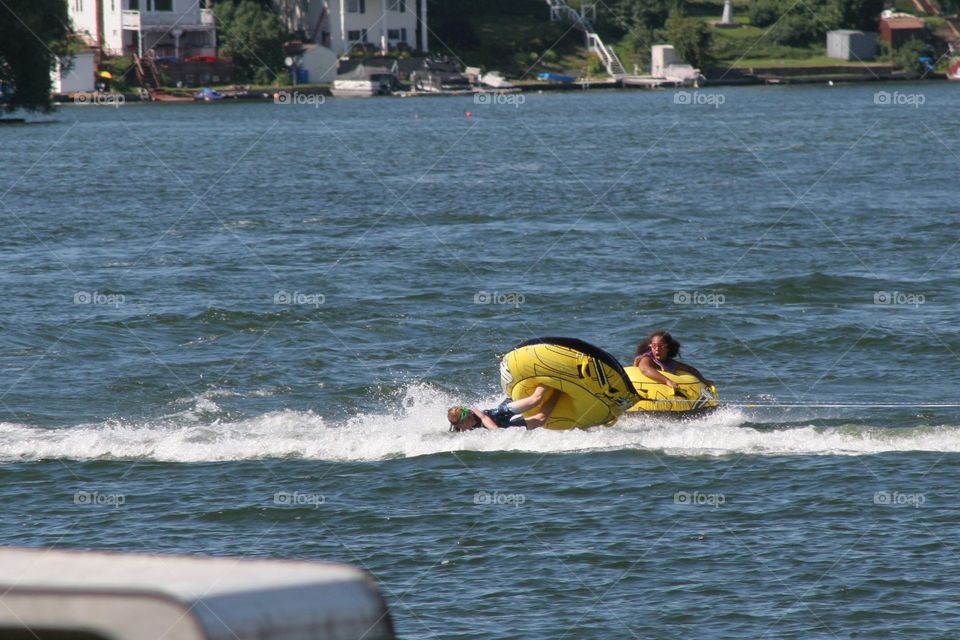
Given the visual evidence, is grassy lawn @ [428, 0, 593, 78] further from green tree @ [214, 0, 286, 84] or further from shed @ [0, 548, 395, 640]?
shed @ [0, 548, 395, 640]

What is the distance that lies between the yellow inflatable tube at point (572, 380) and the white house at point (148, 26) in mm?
99560

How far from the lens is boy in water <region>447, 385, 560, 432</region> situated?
18.0 meters

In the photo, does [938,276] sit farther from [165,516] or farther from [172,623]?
[172,623]

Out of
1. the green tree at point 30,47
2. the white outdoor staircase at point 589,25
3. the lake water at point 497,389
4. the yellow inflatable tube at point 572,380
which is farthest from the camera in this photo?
the white outdoor staircase at point 589,25

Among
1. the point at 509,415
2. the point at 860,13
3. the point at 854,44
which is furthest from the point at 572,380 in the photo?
the point at 860,13

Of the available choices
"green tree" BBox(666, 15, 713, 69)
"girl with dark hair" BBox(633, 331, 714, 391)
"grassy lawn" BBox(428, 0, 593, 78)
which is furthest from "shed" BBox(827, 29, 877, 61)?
"girl with dark hair" BBox(633, 331, 714, 391)

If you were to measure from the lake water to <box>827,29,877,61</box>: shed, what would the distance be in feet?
259

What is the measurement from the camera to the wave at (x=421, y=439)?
17500 mm

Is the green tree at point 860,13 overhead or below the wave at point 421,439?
overhead

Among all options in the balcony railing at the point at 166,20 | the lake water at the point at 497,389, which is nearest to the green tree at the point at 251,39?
the balcony railing at the point at 166,20

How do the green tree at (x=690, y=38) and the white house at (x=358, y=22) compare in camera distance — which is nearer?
the green tree at (x=690, y=38)

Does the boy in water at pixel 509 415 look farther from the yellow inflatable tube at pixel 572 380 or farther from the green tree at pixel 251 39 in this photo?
the green tree at pixel 251 39

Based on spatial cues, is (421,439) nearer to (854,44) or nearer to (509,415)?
(509,415)

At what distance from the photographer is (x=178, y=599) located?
255 cm
